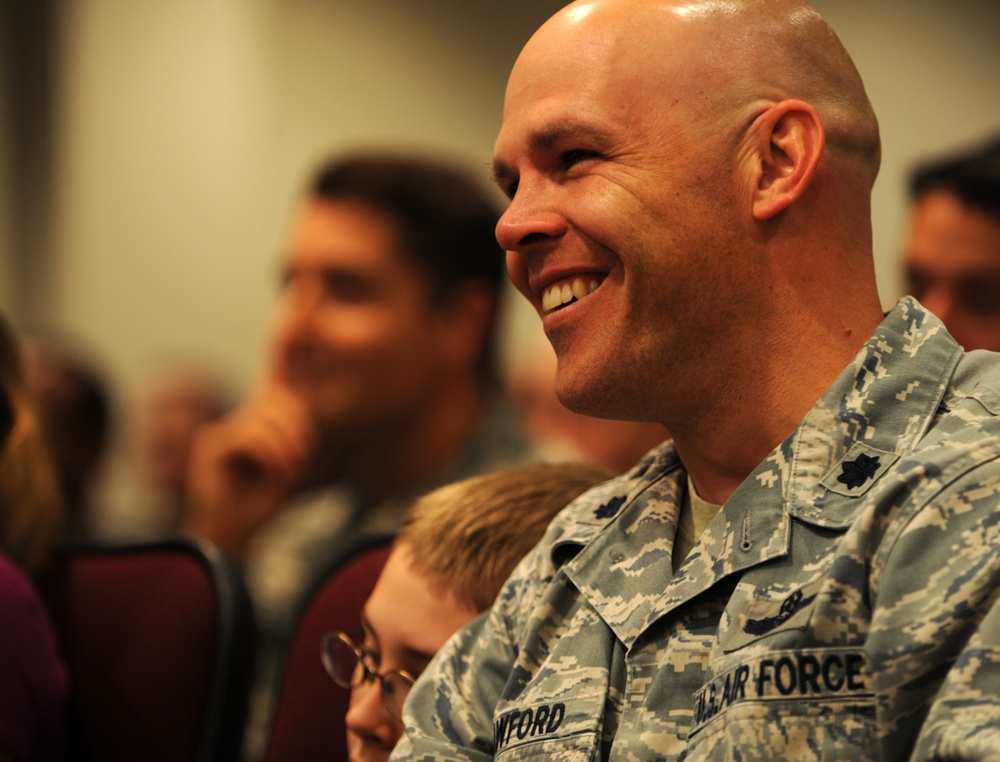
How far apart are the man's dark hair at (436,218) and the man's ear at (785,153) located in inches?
67.8

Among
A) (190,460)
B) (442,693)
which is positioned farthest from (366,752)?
(190,460)

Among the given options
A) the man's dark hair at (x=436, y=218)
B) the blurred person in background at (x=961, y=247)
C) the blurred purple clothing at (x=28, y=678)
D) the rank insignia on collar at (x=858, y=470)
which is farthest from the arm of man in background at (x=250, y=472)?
the rank insignia on collar at (x=858, y=470)

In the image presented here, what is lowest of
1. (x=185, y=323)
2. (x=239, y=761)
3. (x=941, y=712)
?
(x=185, y=323)

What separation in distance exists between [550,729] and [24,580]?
93 centimetres

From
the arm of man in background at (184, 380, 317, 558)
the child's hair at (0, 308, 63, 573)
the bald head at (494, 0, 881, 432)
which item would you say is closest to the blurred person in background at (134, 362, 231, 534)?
the arm of man in background at (184, 380, 317, 558)

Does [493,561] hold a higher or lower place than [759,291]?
lower

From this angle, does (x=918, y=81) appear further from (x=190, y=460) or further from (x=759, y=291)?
(x=190, y=460)

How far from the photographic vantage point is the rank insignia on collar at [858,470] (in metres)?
0.98

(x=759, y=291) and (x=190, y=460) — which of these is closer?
A: (x=759, y=291)

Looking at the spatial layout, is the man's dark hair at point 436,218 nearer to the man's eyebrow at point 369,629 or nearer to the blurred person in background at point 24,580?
the blurred person in background at point 24,580

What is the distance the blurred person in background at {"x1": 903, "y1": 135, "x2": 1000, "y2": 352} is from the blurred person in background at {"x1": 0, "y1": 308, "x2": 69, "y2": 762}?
4.84 ft

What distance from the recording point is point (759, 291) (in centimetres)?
111

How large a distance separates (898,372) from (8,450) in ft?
4.50

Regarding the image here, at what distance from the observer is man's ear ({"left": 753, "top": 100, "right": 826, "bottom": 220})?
1105 mm
